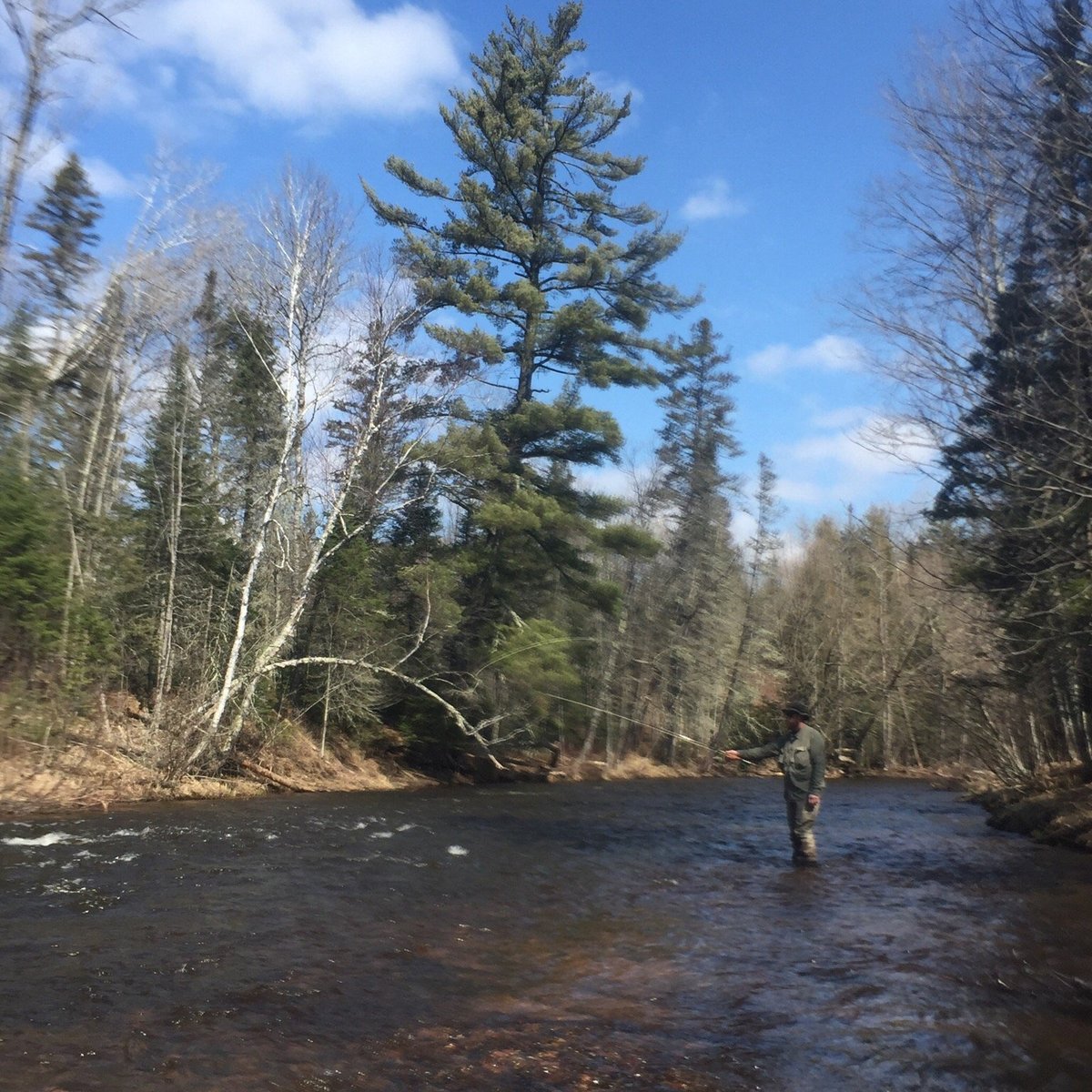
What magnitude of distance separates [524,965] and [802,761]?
5.20 metres

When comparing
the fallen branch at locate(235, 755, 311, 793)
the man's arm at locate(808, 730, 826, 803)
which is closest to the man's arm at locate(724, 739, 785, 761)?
the man's arm at locate(808, 730, 826, 803)

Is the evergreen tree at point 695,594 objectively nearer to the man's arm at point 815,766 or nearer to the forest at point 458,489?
the forest at point 458,489

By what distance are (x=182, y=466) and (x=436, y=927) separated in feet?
50.6

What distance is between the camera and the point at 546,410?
2578 cm

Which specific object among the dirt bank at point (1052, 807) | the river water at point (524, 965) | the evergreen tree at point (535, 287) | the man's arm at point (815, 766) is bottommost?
the river water at point (524, 965)

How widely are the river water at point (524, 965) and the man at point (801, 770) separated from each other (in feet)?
1.58

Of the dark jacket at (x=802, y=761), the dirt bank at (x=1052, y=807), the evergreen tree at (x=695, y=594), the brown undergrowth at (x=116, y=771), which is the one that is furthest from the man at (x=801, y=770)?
the evergreen tree at (x=695, y=594)

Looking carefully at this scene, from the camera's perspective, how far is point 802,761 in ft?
36.2

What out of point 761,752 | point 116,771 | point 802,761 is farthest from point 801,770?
point 116,771

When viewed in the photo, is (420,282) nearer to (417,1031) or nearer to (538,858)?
(538,858)

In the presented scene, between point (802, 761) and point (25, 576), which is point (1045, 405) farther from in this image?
point (25, 576)

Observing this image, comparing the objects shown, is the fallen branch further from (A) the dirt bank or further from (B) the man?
(A) the dirt bank

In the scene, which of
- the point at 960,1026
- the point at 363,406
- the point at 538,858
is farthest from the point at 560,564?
the point at 960,1026

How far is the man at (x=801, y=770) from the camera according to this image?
11.1 metres
